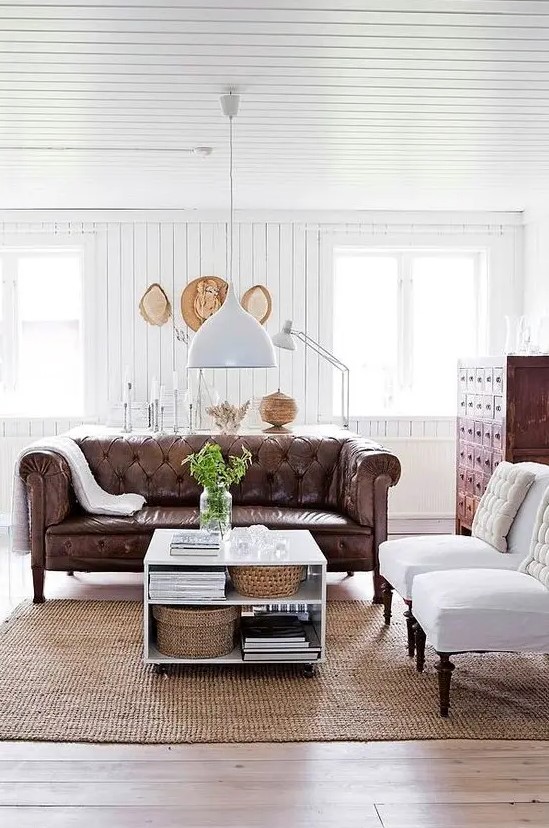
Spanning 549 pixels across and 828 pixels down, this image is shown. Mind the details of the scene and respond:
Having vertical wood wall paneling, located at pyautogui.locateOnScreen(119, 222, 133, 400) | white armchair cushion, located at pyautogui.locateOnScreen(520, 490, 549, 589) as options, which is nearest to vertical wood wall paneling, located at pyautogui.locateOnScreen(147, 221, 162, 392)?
vertical wood wall paneling, located at pyautogui.locateOnScreen(119, 222, 133, 400)

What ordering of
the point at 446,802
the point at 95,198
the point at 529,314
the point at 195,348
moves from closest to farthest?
the point at 446,802 < the point at 195,348 < the point at 95,198 < the point at 529,314

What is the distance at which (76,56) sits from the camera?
10.5 feet

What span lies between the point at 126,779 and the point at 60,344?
455 centimetres

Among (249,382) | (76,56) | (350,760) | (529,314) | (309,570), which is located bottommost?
(350,760)

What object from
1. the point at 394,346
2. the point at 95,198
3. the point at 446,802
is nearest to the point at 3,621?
the point at 446,802

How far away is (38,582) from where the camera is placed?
4.77 m

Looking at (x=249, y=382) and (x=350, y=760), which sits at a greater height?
(x=249, y=382)

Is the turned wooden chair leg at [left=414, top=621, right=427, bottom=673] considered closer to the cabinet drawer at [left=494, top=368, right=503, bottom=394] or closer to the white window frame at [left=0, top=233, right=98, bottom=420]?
the cabinet drawer at [left=494, top=368, right=503, bottom=394]


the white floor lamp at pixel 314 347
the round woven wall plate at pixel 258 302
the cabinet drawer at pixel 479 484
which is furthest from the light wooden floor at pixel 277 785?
the round woven wall plate at pixel 258 302

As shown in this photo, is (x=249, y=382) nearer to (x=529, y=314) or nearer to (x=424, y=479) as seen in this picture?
(x=424, y=479)

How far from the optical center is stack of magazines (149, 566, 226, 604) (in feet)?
12.0

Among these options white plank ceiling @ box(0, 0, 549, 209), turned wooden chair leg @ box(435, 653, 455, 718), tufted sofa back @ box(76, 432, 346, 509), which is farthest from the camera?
tufted sofa back @ box(76, 432, 346, 509)

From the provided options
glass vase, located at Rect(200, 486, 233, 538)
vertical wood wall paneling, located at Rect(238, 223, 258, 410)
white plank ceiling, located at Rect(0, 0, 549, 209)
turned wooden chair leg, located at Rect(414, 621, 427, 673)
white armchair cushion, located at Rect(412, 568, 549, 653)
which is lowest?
turned wooden chair leg, located at Rect(414, 621, 427, 673)

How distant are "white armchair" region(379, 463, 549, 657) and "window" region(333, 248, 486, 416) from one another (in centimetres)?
286
